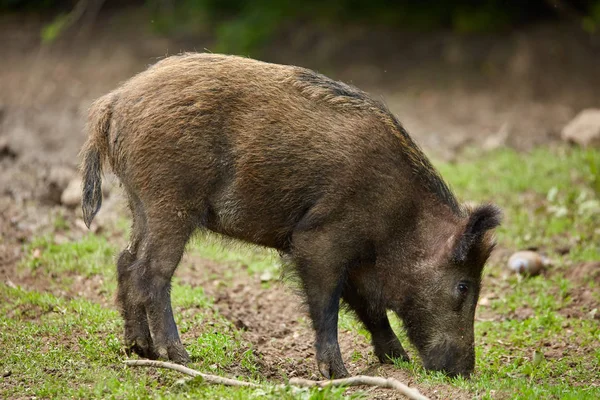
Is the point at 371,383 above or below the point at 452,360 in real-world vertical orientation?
above

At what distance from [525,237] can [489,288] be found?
117 cm

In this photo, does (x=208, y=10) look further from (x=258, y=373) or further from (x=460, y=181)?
(x=258, y=373)

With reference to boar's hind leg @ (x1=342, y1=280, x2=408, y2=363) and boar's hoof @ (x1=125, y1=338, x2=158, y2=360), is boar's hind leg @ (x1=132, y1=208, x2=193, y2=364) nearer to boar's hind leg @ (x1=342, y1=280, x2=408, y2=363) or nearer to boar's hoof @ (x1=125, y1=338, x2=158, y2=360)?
boar's hoof @ (x1=125, y1=338, x2=158, y2=360)

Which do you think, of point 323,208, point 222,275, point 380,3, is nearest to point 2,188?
point 222,275

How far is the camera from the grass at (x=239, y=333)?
508cm

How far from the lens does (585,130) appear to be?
36.8ft

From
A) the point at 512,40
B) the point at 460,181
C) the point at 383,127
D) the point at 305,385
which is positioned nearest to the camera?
the point at 305,385

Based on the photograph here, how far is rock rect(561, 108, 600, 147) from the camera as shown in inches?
436

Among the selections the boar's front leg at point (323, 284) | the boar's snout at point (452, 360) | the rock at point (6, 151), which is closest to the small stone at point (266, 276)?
the boar's front leg at point (323, 284)

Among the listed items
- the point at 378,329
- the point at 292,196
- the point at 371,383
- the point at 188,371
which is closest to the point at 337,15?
the point at 378,329

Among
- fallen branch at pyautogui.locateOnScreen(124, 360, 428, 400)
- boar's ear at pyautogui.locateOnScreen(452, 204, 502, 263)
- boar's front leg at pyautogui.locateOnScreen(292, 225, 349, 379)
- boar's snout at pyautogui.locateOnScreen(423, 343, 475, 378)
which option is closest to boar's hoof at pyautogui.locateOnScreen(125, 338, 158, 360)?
fallen branch at pyautogui.locateOnScreen(124, 360, 428, 400)

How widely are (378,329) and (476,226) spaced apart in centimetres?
107

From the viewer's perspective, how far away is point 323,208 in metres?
5.50

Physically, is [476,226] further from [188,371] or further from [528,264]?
[528,264]
